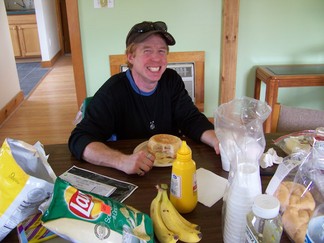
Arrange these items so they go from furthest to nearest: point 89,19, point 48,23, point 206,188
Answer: point 48,23, point 89,19, point 206,188

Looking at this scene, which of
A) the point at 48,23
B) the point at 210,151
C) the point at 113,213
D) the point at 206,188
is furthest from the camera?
the point at 48,23

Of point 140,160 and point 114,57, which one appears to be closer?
point 140,160

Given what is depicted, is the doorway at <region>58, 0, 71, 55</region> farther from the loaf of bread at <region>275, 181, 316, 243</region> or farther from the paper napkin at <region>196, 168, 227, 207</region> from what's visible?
the loaf of bread at <region>275, 181, 316, 243</region>

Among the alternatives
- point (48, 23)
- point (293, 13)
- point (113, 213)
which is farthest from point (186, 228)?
point (48, 23)

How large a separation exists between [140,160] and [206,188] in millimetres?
249

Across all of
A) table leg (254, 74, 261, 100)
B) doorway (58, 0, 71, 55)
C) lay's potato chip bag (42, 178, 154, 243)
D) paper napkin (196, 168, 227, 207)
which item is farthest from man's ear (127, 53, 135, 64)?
doorway (58, 0, 71, 55)

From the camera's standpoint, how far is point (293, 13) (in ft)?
9.32

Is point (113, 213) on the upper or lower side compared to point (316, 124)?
upper

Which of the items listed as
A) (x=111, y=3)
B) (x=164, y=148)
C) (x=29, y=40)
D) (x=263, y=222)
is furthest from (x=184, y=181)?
(x=29, y=40)

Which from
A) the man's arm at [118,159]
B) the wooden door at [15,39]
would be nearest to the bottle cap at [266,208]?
the man's arm at [118,159]

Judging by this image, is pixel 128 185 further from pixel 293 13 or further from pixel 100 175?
pixel 293 13

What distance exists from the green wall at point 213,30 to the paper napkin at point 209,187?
1.93 metres

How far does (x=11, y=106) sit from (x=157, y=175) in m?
3.28

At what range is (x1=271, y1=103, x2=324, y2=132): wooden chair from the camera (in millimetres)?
1572
